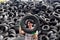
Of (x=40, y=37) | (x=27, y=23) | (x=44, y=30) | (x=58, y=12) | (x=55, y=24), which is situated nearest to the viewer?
(x=27, y=23)

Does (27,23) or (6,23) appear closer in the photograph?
(27,23)

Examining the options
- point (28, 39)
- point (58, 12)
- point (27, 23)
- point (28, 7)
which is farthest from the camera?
point (28, 7)

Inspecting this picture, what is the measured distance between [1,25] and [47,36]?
124cm

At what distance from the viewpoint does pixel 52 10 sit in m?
5.33

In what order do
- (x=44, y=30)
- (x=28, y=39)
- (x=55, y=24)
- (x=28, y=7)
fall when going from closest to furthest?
(x=28, y=39)
(x=44, y=30)
(x=55, y=24)
(x=28, y=7)

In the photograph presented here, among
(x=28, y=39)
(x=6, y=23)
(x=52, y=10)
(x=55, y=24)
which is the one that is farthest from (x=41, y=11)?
(x=28, y=39)

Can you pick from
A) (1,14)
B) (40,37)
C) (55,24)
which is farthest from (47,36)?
(1,14)

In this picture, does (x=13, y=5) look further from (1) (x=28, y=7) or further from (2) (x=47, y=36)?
(2) (x=47, y=36)

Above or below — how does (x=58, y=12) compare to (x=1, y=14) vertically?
below

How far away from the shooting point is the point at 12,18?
16.8ft

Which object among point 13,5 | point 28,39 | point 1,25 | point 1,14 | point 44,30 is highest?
point 13,5

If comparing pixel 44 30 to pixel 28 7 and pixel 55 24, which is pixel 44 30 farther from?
pixel 28 7

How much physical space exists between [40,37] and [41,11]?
1472mm

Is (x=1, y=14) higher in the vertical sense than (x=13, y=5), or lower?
lower
